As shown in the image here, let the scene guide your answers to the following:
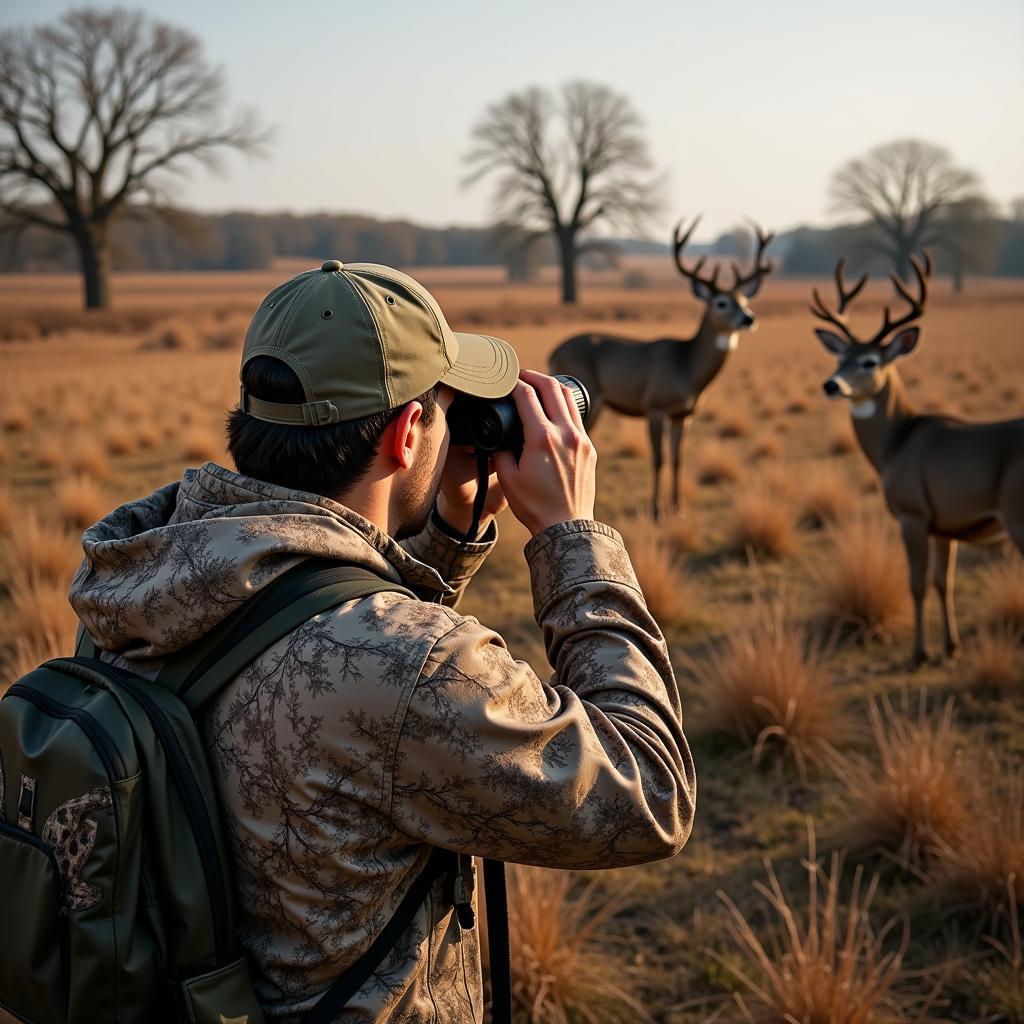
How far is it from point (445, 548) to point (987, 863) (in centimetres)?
238

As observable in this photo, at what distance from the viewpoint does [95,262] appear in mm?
35344

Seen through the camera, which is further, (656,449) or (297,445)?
(656,449)

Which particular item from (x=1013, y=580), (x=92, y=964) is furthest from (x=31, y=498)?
(x=92, y=964)

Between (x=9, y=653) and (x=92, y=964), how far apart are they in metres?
4.52

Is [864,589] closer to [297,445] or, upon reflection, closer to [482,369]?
[482,369]

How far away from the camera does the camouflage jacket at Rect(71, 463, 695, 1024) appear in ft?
3.87

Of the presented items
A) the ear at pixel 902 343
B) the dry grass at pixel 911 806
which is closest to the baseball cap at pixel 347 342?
the dry grass at pixel 911 806

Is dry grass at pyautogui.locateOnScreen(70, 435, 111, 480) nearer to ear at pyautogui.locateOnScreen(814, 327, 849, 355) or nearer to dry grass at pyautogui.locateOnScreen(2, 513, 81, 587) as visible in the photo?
dry grass at pyautogui.locateOnScreen(2, 513, 81, 587)

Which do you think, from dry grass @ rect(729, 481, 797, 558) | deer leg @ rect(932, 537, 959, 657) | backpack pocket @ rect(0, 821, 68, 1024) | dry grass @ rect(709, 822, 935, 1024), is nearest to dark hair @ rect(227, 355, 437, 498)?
backpack pocket @ rect(0, 821, 68, 1024)

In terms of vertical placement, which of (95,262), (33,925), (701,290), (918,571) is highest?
(95,262)

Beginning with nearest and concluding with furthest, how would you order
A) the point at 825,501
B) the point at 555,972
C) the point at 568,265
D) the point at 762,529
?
the point at 555,972
the point at 762,529
the point at 825,501
the point at 568,265

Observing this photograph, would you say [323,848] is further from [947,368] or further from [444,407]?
[947,368]

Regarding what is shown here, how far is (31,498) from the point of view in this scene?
917 cm

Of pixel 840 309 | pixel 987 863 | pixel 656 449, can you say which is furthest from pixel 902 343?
pixel 987 863
